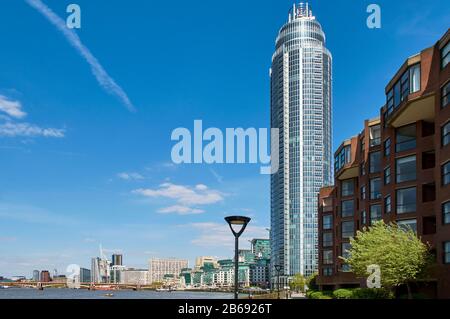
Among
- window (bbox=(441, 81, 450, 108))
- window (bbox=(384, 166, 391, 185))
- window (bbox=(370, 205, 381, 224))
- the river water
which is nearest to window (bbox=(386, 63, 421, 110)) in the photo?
window (bbox=(441, 81, 450, 108))

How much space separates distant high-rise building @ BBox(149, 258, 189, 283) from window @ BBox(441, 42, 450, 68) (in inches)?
5745

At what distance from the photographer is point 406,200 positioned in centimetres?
3994

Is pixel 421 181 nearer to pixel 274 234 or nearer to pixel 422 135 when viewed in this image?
pixel 422 135

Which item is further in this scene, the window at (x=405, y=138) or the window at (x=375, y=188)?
the window at (x=375, y=188)

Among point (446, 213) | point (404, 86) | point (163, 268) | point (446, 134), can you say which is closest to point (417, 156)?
point (404, 86)

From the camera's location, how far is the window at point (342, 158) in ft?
210

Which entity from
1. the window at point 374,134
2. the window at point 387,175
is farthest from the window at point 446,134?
the window at point 374,134

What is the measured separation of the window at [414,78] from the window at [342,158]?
27.4 meters

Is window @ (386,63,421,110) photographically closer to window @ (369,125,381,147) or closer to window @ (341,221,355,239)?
window @ (369,125,381,147)

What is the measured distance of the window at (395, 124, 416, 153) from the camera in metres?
39.8

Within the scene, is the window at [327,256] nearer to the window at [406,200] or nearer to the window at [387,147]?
the window at [387,147]

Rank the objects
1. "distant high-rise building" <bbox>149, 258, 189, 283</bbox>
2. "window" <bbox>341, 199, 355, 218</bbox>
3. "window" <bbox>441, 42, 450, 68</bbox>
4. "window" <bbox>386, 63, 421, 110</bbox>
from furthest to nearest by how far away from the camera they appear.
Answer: "distant high-rise building" <bbox>149, 258, 189, 283</bbox> < "window" <bbox>341, 199, 355, 218</bbox> < "window" <bbox>386, 63, 421, 110</bbox> < "window" <bbox>441, 42, 450, 68</bbox>

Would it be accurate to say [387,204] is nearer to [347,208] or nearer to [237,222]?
[347,208]

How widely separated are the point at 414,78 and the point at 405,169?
7.30 metres
